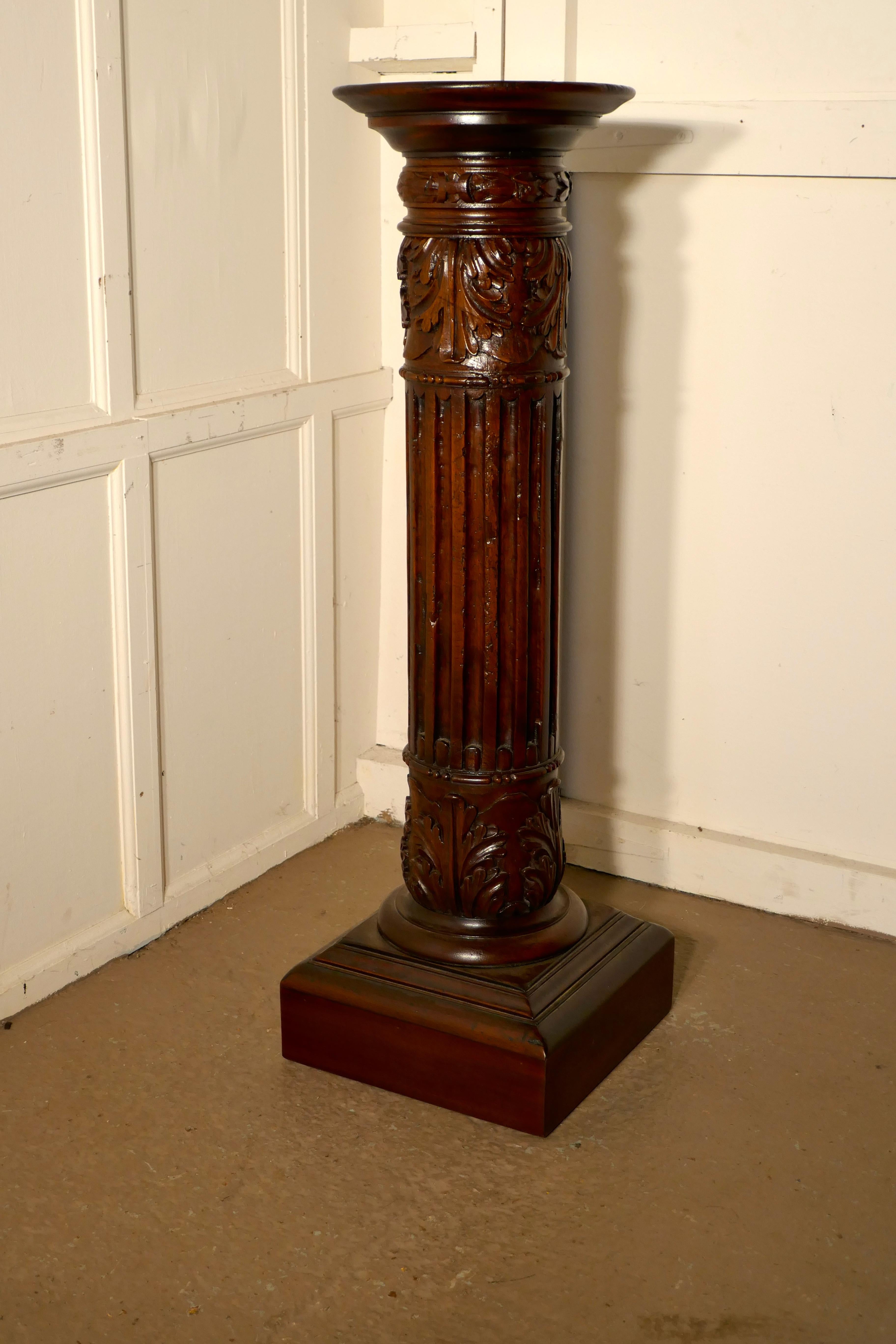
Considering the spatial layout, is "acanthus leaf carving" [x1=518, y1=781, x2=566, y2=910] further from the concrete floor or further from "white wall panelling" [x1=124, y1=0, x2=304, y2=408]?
"white wall panelling" [x1=124, y1=0, x2=304, y2=408]

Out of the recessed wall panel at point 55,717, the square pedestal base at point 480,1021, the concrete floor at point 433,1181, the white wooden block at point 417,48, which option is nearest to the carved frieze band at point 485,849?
the square pedestal base at point 480,1021

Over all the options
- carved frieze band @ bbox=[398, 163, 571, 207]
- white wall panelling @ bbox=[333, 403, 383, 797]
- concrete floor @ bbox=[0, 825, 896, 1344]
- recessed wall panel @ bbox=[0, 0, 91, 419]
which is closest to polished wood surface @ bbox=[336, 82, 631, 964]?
carved frieze band @ bbox=[398, 163, 571, 207]

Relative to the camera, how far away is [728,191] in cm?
261

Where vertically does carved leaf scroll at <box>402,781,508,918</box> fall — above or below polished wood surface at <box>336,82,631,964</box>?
below

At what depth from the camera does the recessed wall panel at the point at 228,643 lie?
2619 millimetres

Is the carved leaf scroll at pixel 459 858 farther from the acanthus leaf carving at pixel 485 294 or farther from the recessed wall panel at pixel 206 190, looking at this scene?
the recessed wall panel at pixel 206 190

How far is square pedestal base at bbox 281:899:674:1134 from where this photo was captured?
213cm

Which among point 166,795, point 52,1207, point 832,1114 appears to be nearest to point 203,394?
point 166,795

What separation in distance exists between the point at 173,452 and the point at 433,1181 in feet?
4.29

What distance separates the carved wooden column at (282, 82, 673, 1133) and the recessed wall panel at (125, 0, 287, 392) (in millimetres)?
405

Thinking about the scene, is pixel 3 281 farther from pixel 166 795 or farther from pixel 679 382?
pixel 679 382

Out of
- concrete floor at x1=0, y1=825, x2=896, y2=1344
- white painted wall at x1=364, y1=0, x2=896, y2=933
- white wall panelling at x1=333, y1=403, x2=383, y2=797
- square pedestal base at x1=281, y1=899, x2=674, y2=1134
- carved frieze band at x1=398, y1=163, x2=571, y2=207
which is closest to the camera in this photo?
concrete floor at x1=0, y1=825, x2=896, y2=1344

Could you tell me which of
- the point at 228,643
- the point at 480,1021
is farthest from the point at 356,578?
the point at 480,1021

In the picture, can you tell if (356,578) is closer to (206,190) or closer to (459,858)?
(206,190)
